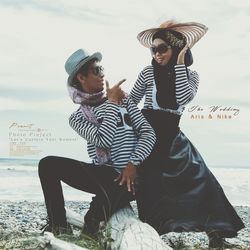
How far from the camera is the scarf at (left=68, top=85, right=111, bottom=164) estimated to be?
4988mm

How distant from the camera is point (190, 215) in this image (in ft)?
17.3

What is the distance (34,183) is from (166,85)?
42.8 ft

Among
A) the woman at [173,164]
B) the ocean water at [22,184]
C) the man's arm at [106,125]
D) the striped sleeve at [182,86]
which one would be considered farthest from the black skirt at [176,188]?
the ocean water at [22,184]

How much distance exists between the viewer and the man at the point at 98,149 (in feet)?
16.0

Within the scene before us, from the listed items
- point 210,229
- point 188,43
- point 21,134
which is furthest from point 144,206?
point 21,134

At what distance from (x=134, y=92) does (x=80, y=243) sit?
4.54 feet

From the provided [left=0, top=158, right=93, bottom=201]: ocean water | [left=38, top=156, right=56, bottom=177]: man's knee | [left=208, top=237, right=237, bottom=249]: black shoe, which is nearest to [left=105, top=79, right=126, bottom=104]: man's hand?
[left=38, top=156, right=56, bottom=177]: man's knee

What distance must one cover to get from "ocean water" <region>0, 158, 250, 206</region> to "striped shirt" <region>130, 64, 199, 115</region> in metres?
9.64

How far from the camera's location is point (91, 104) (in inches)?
198

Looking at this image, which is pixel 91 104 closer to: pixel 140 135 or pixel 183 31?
pixel 140 135

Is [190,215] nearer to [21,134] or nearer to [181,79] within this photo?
[181,79]

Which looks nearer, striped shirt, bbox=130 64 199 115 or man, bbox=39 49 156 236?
man, bbox=39 49 156 236

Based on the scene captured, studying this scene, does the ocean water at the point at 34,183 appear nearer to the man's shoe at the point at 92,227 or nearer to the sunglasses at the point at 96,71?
the man's shoe at the point at 92,227

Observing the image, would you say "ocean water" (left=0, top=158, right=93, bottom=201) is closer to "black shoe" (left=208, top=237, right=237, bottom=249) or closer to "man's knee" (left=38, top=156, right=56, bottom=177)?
"black shoe" (left=208, top=237, right=237, bottom=249)
